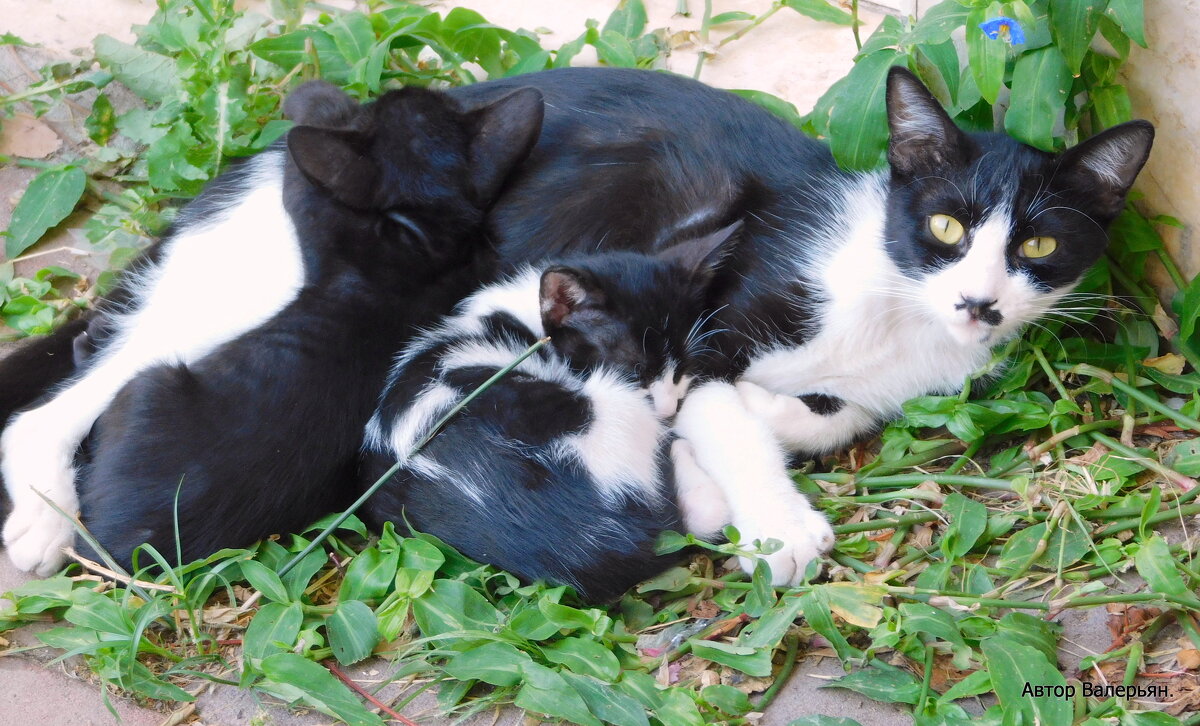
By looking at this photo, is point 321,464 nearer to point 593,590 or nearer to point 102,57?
A: point 593,590

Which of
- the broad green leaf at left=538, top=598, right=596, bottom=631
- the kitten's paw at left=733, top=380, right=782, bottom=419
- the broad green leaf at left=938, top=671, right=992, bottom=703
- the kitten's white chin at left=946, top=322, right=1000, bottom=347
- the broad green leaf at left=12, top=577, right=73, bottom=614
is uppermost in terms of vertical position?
the kitten's white chin at left=946, top=322, right=1000, bottom=347

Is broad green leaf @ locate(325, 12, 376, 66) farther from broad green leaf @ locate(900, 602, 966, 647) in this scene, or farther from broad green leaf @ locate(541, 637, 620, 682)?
broad green leaf @ locate(900, 602, 966, 647)

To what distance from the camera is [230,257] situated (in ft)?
8.46

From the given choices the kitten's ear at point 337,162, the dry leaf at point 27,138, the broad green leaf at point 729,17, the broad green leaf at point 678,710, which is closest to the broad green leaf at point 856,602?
the broad green leaf at point 678,710

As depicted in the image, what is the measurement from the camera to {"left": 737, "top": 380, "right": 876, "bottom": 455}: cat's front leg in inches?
94.2

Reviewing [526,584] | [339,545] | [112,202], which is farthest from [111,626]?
[112,202]

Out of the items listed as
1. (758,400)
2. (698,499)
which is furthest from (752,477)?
(758,400)

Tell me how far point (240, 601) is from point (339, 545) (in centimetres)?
23

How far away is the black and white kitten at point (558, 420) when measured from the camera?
2057mm

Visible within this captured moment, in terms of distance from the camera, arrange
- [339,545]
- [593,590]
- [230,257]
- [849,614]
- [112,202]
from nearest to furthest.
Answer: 1. [849,614]
2. [593,590]
3. [339,545]
4. [230,257]
5. [112,202]

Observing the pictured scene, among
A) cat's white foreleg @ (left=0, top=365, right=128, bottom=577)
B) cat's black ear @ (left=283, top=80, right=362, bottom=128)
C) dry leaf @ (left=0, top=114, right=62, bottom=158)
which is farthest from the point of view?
dry leaf @ (left=0, top=114, right=62, bottom=158)

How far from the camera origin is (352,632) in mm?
1986

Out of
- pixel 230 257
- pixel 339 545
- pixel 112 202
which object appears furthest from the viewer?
pixel 112 202

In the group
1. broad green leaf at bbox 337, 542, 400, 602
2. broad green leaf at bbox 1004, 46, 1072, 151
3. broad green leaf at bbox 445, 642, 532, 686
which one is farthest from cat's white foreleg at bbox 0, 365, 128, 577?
broad green leaf at bbox 1004, 46, 1072, 151
